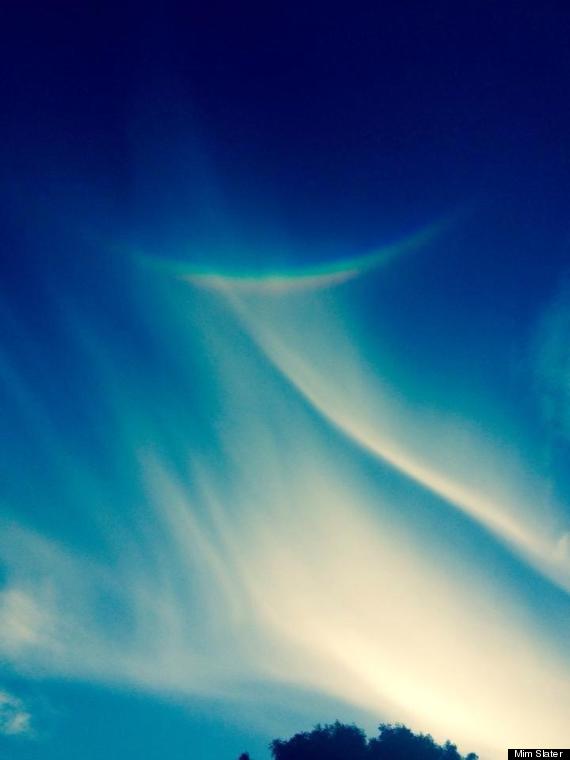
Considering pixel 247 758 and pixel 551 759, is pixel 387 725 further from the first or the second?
pixel 551 759

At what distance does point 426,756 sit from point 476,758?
612 centimetres

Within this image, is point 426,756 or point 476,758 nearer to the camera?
point 426,756

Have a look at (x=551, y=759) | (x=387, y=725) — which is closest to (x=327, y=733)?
(x=387, y=725)

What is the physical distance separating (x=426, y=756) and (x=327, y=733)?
318 inches

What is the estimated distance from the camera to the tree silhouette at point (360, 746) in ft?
112

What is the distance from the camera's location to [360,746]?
115ft

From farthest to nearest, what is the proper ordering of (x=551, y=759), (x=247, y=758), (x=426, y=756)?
(x=247, y=758), (x=426, y=756), (x=551, y=759)

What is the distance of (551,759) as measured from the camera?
24.0 m

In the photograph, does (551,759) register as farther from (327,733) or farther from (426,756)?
(327,733)

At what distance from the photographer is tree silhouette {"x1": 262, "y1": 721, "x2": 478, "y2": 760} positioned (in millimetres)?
34062

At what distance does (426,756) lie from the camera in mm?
33906

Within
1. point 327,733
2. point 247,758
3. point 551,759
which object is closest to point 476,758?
point 327,733

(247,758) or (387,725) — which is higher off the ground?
(387,725)

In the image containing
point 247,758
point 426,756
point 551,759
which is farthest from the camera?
point 247,758
